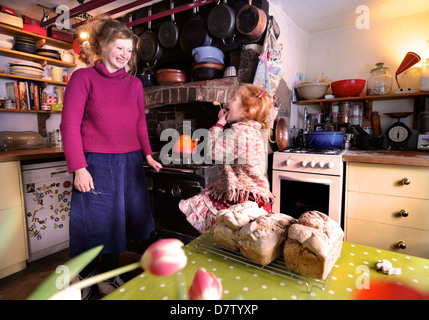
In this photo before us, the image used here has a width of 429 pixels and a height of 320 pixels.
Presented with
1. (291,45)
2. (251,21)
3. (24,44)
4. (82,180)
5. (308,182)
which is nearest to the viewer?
(82,180)

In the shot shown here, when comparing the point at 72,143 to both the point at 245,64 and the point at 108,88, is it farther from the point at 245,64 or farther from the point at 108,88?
the point at 245,64

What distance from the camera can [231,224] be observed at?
67cm

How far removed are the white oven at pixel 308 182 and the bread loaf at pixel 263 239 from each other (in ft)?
4.52

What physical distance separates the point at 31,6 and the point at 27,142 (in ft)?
4.75

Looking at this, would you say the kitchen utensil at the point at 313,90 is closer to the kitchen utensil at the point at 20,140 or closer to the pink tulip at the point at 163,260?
the pink tulip at the point at 163,260

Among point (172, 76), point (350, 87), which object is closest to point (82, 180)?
point (172, 76)

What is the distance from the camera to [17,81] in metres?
2.67

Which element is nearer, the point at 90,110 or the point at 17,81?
the point at 90,110

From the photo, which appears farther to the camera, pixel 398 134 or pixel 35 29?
pixel 35 29

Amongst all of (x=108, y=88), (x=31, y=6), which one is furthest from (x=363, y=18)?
(x=31, y=6)

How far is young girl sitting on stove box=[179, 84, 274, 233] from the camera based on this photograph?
1.32m

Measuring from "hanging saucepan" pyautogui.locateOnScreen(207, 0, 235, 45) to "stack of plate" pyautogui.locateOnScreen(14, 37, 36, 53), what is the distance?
2.13m

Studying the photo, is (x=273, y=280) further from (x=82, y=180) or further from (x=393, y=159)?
(x=393, y=159)

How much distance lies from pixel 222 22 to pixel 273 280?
2.01 m
